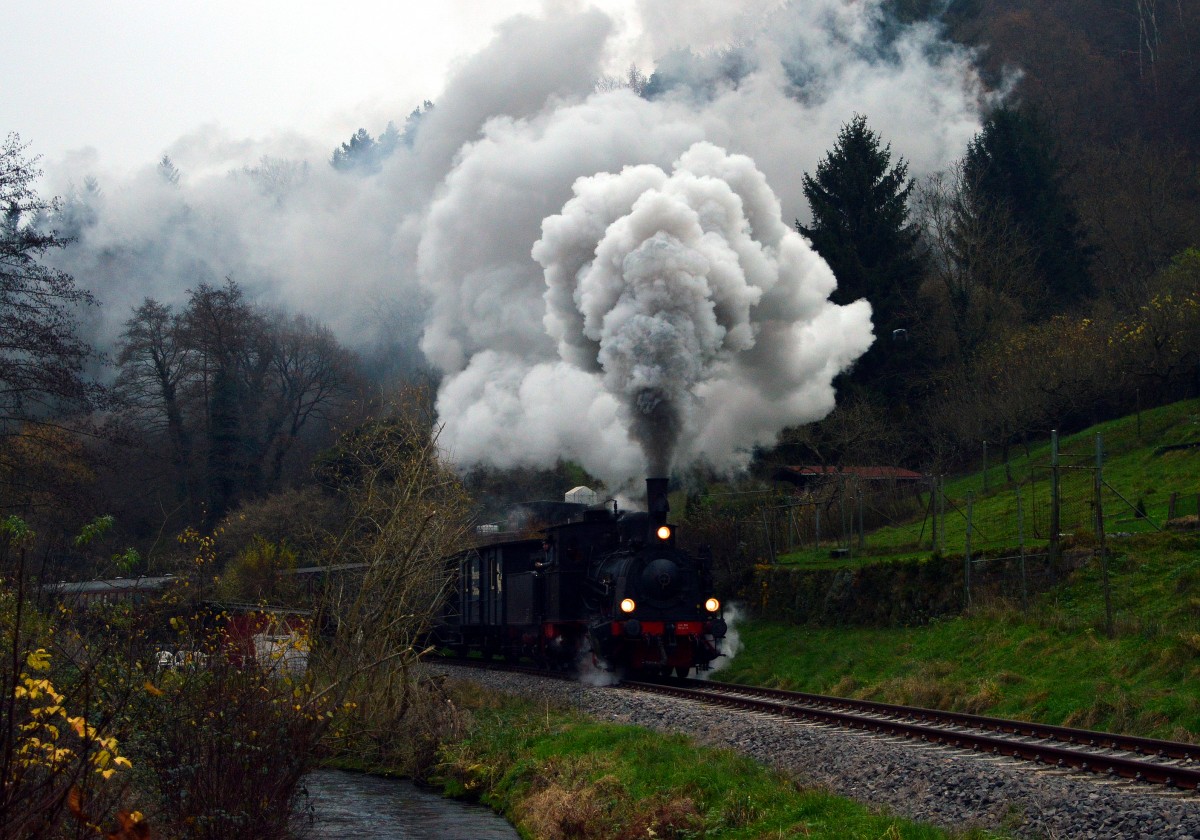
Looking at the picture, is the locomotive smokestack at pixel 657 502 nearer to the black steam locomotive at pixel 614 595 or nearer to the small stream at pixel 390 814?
the black steam locomotive at pixel 614 595

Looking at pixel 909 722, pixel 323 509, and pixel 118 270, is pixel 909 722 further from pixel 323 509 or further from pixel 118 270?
pixel 118 270

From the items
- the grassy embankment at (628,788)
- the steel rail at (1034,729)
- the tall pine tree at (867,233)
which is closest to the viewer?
Result: the grassy embankment at (628,788)

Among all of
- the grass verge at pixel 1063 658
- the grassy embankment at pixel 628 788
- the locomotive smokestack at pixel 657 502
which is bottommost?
the grassy embankment at pixel 628 788

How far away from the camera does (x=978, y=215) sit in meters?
43.8

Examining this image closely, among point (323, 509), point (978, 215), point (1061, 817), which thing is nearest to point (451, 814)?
Result: point (1061, 817)

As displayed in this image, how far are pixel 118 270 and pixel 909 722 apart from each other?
8316 cm

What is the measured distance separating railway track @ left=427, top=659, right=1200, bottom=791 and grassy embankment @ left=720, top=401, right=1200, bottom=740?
46.5 inches

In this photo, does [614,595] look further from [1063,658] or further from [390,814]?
[1063,658]

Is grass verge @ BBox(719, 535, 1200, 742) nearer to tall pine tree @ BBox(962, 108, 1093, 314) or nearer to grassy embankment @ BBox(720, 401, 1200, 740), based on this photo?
grassy embankment @ BBox(720, 401, 1200, 740)

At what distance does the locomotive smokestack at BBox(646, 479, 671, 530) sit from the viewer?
18109mm

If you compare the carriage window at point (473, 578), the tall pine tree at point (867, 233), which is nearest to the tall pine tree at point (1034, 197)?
the tall pine tree at point (867, 233)

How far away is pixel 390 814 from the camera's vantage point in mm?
12672

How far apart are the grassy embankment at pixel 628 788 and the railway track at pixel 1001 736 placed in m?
1.94

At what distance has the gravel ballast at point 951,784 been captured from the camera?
737 centimetres
